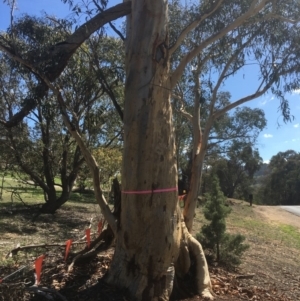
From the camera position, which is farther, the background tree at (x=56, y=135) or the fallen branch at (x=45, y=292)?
the background tree at (x=56, y=135)

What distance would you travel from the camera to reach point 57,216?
17297mm

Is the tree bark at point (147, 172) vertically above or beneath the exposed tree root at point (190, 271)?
above

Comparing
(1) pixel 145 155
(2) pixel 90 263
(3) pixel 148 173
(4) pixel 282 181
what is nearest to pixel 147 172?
(3) pixel 148 173

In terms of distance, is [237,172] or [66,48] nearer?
[66,48]

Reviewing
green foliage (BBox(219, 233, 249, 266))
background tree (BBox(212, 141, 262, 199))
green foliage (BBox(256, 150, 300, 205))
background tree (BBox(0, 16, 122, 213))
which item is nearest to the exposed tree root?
green foliage (BBox(219, 233, 249, 266))

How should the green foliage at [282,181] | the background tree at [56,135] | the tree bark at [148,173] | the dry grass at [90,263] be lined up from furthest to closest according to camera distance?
the green foliage at [282,181] < the background tree at [56,135] < the dry grass at [90,263] < the tree bark at [148,173]

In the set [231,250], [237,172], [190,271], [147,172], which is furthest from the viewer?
[237,172]

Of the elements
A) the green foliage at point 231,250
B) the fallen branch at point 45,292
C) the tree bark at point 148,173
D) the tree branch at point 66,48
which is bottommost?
the fallen branch at point 45,292

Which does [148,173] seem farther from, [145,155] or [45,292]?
[45,292]

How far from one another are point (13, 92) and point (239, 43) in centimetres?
901

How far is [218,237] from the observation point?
34.0 feet

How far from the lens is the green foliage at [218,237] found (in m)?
10.3

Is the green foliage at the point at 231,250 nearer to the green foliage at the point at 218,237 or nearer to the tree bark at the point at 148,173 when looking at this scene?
the green foliage at the point at 218,237

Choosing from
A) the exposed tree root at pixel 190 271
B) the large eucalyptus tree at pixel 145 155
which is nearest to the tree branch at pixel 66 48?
the large eucalyptus tree at pixel 145 155
